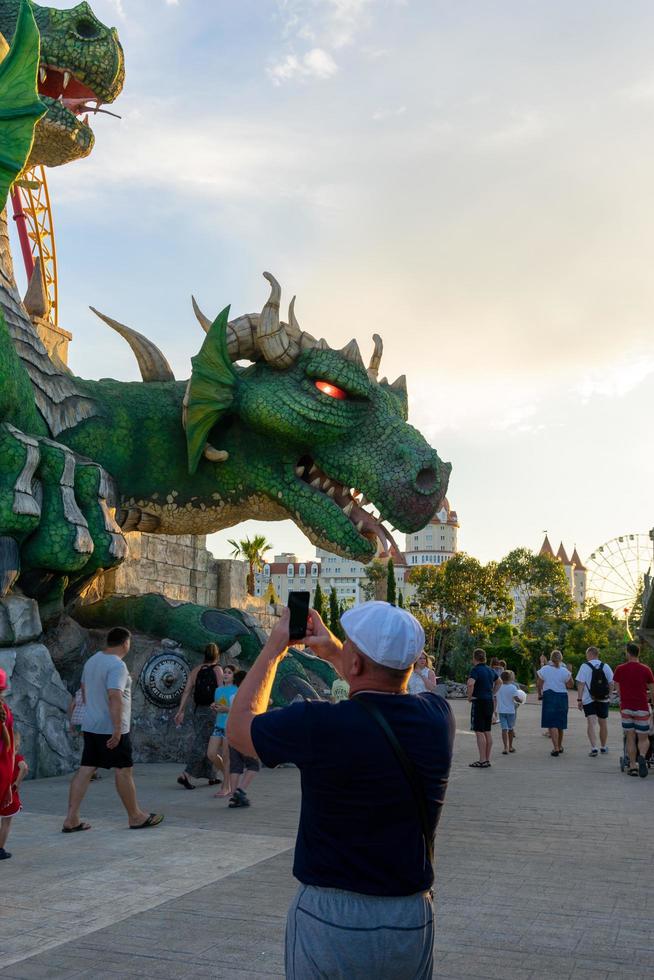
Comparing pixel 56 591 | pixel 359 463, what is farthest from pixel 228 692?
pixel 359 463

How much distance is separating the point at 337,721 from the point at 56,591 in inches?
275

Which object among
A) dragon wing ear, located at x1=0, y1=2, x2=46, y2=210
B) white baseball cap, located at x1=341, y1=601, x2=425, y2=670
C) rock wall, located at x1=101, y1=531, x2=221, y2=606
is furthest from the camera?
rock wall, located at x1=101, y1=531, x2=221, y2=606

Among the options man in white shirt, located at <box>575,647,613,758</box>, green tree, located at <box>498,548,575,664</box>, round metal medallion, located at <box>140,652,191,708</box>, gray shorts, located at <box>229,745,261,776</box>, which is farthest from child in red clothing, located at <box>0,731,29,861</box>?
green tree, located at <box>498,548,575,664</box>

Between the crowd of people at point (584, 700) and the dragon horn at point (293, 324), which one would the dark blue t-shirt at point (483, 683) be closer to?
the crowd of people at point (584, 700)

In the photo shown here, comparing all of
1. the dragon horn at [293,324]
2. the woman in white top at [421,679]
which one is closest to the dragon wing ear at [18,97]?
the dragon horn at [293,324]

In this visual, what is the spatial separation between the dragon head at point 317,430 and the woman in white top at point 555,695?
2.95 metres

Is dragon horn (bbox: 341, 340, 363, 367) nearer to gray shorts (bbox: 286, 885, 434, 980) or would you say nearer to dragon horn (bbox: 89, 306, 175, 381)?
dragon horn (bbox: 89, 306, 175, 381)

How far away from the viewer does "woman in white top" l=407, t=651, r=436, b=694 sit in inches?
374

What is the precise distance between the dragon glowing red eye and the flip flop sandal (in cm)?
467

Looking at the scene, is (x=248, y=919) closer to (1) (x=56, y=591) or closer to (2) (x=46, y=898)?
(2) (x=46, y=898)

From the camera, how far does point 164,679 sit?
9539mm

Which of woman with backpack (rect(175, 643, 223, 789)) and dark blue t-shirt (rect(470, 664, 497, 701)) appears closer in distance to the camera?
woman with backpack (rect(175, 643, 223, 789))

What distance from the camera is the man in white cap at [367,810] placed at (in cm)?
211

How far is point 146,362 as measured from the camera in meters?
10.4
